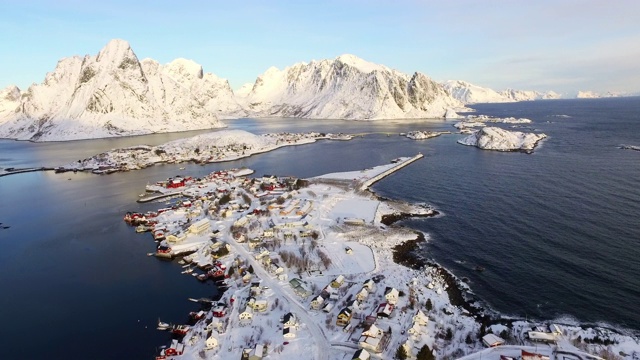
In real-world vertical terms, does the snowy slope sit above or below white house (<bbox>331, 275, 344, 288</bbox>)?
above

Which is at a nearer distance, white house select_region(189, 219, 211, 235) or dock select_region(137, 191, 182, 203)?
white house select_region(189, 219, 211, 235)

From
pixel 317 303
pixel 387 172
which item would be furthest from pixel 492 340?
pixel 387 172

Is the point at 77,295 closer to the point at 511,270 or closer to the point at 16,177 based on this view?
the point at 511,270

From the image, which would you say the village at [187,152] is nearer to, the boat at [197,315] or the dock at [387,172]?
the dock at [387,172]

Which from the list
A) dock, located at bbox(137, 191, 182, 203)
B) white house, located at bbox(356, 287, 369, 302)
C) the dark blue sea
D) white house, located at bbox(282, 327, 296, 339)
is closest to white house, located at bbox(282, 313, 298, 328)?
white house, located at bbox(282, 327, 296, 339)

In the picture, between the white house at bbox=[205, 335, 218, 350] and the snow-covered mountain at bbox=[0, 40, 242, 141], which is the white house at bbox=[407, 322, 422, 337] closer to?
the white house at bbox=[205, 335, 218, 350]

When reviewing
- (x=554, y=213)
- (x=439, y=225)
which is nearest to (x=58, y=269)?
(x=439, y=225)

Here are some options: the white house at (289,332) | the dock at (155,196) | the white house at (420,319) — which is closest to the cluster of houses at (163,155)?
the dock at (155,196)
